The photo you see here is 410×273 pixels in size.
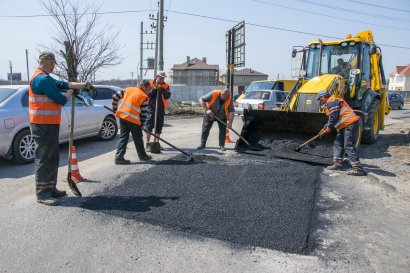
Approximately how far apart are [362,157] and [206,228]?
16.3 feet

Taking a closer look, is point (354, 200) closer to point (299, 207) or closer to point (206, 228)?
point (299, 207)

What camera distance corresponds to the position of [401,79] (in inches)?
2904

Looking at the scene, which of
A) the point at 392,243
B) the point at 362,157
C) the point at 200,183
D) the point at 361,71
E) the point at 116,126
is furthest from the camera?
the point at 116,126

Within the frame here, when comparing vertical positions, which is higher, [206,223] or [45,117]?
[45,117]

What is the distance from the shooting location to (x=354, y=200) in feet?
15.2

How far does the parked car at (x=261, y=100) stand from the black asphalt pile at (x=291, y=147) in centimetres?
627

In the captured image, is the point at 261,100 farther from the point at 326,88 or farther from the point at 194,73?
the point at 194,73

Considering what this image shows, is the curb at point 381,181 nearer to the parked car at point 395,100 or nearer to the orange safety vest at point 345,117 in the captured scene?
the orange safety vest at point 345,117

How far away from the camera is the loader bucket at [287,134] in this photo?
263 inches

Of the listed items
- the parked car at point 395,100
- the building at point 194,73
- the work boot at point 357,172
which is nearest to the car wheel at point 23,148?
the work boot at point 357,172

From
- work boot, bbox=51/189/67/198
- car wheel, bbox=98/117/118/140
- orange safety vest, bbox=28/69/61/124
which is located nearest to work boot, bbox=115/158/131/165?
work boot, bbox=51/189/67/198

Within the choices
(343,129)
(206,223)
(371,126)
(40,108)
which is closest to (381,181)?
(343,129)

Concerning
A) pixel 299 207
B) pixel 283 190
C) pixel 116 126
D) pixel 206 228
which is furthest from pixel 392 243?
pixel 116 126

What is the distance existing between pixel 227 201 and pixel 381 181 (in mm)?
2836
